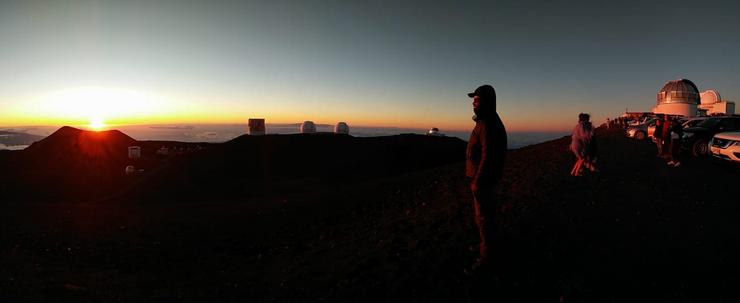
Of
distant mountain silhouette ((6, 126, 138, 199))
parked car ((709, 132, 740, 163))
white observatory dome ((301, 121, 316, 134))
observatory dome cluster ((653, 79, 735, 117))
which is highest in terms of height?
observatory dome cluster ((653, 79, 735, 117))

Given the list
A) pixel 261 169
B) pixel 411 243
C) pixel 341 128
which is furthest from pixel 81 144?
pixel 411 243

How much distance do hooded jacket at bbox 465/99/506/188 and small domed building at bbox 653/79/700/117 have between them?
69.9m

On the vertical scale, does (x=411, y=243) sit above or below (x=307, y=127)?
below

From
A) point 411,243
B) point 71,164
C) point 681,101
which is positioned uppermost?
point 681,101

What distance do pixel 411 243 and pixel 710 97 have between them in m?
89.4

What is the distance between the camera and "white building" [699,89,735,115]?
200ft

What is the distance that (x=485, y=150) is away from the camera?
4.71m

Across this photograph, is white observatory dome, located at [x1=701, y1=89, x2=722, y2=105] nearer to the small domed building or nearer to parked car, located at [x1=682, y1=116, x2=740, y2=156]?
the small domed building

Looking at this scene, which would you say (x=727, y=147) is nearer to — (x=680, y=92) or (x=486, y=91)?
(x=486, y=91)

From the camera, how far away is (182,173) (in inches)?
1098

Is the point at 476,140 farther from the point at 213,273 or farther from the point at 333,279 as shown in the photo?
the point at 213,273

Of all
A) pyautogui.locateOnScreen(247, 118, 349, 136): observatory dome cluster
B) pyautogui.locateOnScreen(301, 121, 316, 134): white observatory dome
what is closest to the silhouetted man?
pyautogui.locateOnScreen(247, 118, 349, 136): observatory dome cluster

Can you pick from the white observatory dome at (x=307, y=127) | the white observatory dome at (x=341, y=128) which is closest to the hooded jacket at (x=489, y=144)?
the white observatory dome at (x=307, y=127)

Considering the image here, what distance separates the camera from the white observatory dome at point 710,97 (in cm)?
6550
